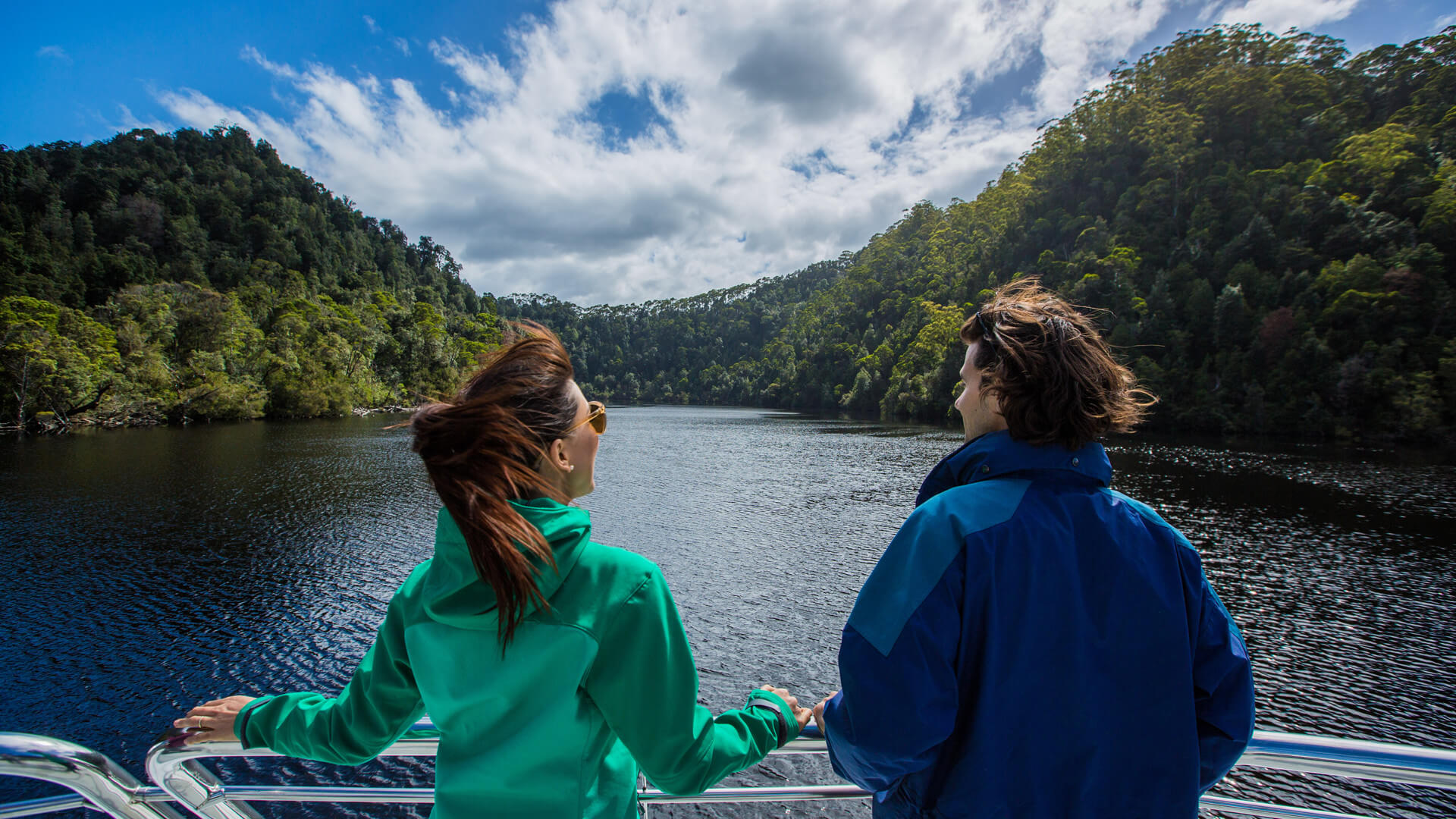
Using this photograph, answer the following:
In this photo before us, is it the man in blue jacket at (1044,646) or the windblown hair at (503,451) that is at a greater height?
the windblown hair at (503,451)

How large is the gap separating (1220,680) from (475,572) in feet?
4.59

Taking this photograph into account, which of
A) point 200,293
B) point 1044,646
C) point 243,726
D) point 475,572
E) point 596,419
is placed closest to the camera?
point 475,572

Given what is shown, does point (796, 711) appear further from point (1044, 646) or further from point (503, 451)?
point (503, 451)

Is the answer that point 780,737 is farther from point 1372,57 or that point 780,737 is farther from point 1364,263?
point 1372,57

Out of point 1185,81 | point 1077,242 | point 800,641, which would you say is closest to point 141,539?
point 800,641

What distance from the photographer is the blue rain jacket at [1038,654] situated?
1.12 m

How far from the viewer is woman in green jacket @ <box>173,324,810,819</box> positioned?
101cm

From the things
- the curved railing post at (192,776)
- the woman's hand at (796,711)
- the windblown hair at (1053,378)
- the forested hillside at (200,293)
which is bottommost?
the curved railing post at (192,776)

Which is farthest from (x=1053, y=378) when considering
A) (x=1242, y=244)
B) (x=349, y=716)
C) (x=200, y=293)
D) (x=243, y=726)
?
(x=200, y=293)

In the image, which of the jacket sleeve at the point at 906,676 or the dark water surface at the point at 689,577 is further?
the dark water surface at the point at 689,577

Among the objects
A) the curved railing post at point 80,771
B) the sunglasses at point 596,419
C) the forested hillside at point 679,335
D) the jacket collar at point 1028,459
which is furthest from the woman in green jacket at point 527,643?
the forested hillside at point 679,335

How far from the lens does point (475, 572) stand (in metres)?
1.01

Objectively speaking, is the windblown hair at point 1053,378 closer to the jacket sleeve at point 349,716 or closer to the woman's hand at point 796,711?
the woman's hand at point 796,711

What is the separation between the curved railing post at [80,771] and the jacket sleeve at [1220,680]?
6.52 feet
